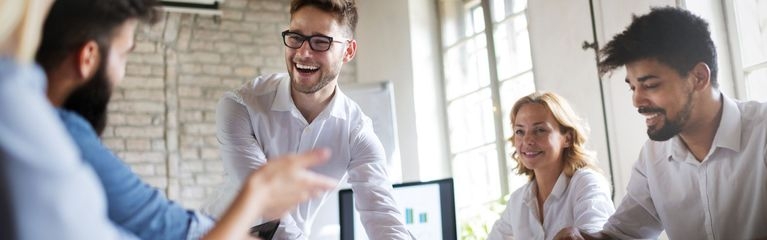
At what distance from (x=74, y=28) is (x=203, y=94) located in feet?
16.3

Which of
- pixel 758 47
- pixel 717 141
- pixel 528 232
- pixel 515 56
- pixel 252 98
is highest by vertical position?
pixel 515 56

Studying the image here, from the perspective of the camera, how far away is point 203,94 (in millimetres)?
5789

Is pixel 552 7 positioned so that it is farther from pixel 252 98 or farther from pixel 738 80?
pixel 252 98

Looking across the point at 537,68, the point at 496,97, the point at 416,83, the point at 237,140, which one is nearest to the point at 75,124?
the point at 237,140

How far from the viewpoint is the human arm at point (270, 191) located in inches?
33.4

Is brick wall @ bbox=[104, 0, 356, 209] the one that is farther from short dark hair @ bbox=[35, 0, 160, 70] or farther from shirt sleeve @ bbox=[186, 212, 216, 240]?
short dark hair @ bbox=[35, 0, 160, 70]

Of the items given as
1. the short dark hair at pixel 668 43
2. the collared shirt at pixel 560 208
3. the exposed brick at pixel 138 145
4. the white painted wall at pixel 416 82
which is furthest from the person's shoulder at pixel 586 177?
the exposed brick at pixel 138 145

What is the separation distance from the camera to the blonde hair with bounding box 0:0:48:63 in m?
0.82

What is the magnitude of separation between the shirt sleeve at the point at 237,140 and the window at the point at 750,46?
1.94 meters

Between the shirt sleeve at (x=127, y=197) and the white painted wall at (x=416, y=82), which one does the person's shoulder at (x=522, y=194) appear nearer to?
the shirt sleeve at (x=127, y=197)

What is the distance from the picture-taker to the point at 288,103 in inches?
99.4

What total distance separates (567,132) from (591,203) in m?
0.36

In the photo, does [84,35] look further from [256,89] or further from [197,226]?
[256,89]

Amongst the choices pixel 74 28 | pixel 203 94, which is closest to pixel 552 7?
pixel 203 94
